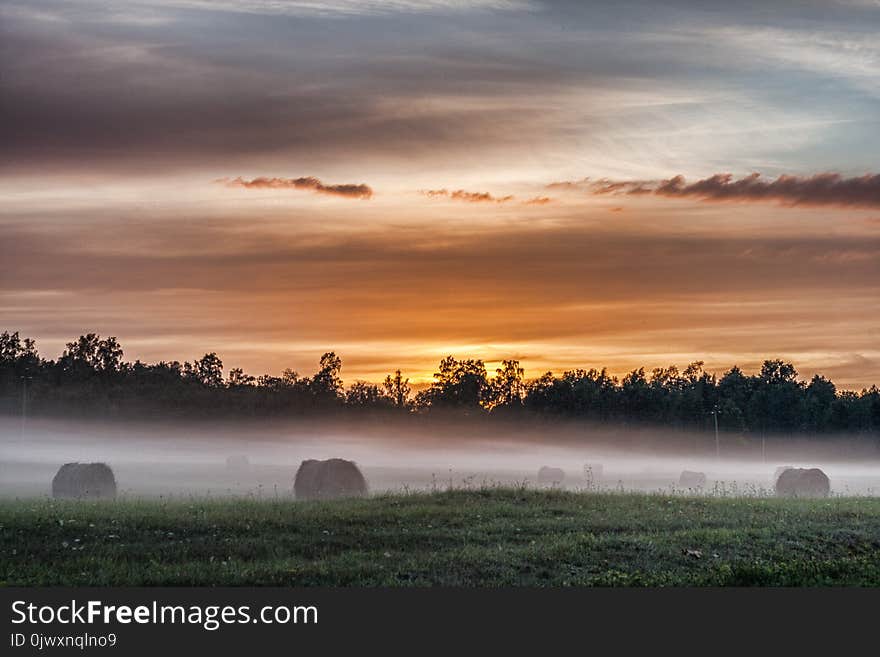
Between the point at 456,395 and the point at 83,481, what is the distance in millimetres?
107852

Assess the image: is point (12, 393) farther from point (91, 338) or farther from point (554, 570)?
point (554, 570)

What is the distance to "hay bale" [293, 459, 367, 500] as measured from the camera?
163 ft

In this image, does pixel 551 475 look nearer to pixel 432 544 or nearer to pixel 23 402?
pixel 23 402

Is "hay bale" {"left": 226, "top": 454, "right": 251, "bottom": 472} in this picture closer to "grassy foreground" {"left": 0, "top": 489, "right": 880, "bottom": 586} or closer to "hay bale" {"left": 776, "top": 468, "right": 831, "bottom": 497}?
"hay bale" {"left": 776, "top": 468, "right": 831, "bottom": 497}

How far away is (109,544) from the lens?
22891 millimetres

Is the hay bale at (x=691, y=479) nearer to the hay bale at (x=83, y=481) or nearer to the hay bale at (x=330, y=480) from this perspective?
the hay bale at (x=330, y=480)

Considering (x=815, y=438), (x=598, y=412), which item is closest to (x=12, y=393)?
(x=598, y=412)

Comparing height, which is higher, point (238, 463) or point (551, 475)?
point (238, 463)

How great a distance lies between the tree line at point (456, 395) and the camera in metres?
134

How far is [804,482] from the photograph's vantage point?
6156cm

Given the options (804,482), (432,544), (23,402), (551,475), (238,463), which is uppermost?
(23,402)

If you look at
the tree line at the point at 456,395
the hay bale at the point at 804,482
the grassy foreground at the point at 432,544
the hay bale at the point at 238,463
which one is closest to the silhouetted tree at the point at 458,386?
the tree line at the point at 456,395

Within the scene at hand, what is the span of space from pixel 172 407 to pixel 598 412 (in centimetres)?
5495

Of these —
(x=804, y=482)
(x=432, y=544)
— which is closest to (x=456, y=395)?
(x=804, y=482)
